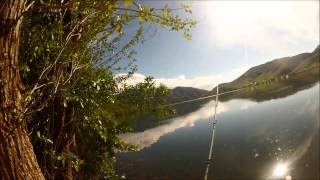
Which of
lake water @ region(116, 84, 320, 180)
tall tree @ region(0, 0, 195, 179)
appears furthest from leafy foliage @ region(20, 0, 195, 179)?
lake water @ region(116, 84, 320, 180)

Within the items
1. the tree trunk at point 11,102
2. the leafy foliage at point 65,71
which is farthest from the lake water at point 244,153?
the tree trunk at point 11,102

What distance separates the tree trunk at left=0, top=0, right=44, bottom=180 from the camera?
5.35 m

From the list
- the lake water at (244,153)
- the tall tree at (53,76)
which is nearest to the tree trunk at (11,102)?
the tall tree at (53,76)

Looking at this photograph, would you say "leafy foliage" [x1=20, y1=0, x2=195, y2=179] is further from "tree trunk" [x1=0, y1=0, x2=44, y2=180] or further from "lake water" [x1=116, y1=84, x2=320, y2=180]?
"lake water" [x1=116, y1=84, x2=320, y2=180]

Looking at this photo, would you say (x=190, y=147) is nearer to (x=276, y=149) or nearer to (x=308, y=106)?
(x=276, y=149)

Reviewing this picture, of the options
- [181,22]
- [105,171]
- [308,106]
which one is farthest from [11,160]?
[308,106]

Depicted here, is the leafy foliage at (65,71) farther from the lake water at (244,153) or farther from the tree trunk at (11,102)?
the lake water at (244,153)

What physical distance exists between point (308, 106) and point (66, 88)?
214ft

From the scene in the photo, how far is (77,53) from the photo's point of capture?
9727 mm

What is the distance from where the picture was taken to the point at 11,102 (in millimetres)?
5570

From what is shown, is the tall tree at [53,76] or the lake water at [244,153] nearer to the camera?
the tall tree at [53,76]

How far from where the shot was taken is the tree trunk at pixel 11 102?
535 centimetres

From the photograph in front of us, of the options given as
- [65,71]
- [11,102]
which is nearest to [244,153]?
[65,71]

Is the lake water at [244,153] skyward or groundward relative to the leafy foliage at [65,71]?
groundward
